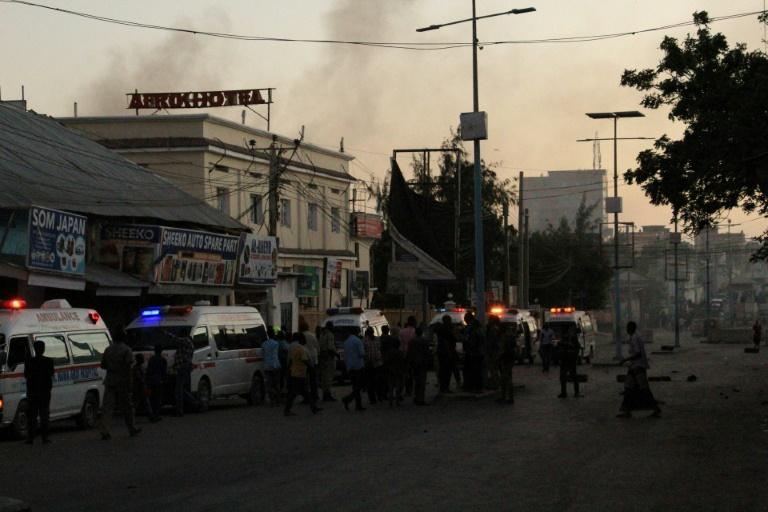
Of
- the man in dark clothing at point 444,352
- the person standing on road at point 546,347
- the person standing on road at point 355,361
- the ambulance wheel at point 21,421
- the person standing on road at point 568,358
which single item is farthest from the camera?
the person standing on road at point 546,347

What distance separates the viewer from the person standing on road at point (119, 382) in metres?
→ 22.4

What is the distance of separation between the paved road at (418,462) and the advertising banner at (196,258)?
10.9 metres

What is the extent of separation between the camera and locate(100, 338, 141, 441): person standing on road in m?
22.4

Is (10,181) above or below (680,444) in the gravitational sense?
above

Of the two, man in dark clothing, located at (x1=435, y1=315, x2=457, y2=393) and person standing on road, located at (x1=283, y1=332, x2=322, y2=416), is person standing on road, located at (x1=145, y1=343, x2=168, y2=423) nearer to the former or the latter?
person standing on road, located at (x1=283, y1=332, x2=322, y2=416)

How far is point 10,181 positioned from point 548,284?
236 feet

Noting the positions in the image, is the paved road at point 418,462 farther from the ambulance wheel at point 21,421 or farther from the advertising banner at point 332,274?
the advertising banner at point 332,274

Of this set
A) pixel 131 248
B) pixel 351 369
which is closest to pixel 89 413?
pixel 351 369

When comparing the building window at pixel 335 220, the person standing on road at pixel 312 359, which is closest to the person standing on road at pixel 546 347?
the building window at pixel 335 220

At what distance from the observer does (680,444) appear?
60.5 feet

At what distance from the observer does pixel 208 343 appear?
29406mm

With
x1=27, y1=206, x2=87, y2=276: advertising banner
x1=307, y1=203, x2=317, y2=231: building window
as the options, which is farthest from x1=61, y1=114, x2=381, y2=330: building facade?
x1=27, y1=206, x2=87, y2=276: advertising banner

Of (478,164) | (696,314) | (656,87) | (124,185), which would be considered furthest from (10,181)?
(696,314)

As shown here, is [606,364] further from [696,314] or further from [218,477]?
[696,314]
